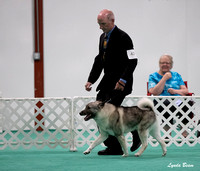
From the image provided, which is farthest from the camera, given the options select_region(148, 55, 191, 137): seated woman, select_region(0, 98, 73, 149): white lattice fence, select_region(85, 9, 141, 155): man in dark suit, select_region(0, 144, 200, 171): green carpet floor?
select_region(148, 55, 191, 137): seated woman

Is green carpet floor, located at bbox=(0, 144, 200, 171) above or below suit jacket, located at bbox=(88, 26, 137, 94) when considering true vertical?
below

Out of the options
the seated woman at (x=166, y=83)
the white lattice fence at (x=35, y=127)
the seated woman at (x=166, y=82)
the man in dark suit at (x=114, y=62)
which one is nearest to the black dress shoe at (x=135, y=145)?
the man in dark suit at (x=114, y=62)

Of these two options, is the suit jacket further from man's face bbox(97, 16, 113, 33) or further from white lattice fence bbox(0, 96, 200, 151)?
white lattice fence bbox(0, 96, 200, 151)

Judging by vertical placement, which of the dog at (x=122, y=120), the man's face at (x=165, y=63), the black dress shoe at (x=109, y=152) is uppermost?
the man's face at (x=165, y=63)

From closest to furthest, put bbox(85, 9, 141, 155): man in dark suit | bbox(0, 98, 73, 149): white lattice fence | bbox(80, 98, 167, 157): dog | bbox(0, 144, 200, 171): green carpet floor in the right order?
bbox(0, 144, 200, 171): green carpet floor
bbox(80, 98, 167, 157): dog
bbox(85, 9, 141, 155): man in dark suit
bbox(0, 98, 73, 149): white lattice fence

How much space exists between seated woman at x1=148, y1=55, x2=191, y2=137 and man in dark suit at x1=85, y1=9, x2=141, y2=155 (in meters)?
0.98

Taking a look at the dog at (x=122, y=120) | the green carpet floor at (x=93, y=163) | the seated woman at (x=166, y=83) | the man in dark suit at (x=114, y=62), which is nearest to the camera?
the green carpet floor at (x=93, y=163)

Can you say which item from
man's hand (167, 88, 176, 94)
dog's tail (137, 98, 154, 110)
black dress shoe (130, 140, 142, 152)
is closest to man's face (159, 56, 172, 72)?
man's hand (167, 88, 176, 94)

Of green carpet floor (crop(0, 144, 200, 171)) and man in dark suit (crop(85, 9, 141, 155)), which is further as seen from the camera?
man in dark suit (crop(85, 9, 141, 155))

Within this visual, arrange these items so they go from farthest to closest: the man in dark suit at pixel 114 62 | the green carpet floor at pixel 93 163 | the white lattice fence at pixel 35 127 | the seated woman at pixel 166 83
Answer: the seated woman at pixel 166 83
the white lattice fence at pixel 35 127
the man in dark suit at pixel 114 62
the green carpet floor at pixel 93 163

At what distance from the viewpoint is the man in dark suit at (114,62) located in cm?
344

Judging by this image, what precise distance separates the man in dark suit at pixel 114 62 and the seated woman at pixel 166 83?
3.21 ft

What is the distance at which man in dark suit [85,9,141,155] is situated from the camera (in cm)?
344

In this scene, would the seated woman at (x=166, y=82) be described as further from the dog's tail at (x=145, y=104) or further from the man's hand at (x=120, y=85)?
the man's hand at (x=120, y=85)
